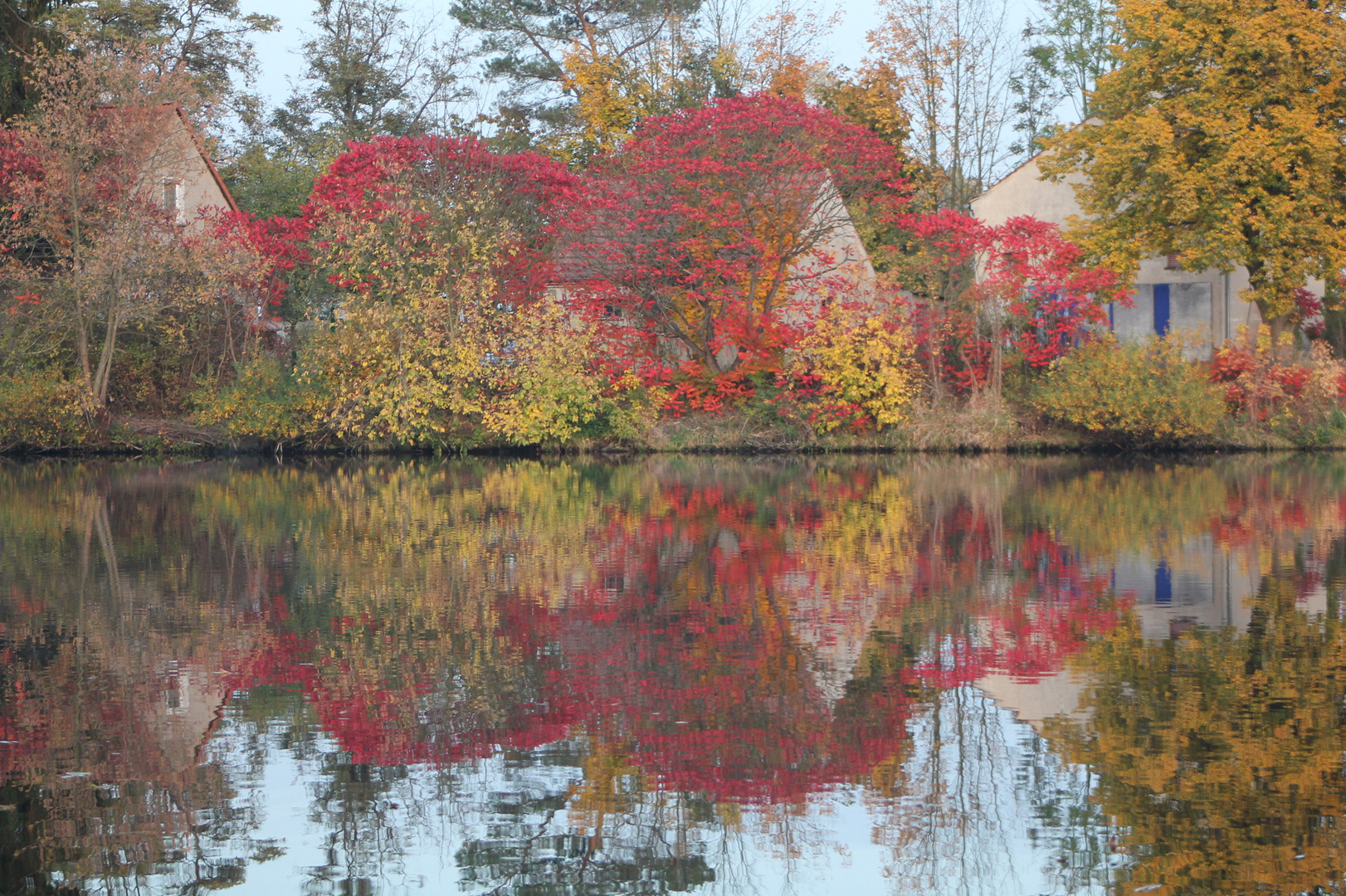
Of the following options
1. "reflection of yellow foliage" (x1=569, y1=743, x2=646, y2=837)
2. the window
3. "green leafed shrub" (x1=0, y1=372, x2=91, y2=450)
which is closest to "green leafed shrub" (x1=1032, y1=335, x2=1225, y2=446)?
the window

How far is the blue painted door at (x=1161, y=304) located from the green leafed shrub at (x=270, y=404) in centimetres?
2143

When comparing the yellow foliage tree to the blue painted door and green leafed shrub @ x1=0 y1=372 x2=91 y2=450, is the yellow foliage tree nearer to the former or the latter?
the blue painted door

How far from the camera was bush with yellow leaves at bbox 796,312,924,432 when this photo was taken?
95.0 feet

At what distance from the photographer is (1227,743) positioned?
6062 mm

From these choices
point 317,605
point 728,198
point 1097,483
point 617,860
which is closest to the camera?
point 617,860

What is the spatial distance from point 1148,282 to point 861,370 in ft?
36.4

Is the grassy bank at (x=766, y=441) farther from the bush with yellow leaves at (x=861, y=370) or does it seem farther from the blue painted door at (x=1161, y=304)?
the blue painted door at (x=1161, y=304)

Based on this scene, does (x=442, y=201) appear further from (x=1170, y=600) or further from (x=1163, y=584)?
(x=1170, y=600)

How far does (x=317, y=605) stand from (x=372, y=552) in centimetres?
298

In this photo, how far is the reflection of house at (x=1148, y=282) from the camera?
115 ft

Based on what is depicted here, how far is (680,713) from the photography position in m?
6.64

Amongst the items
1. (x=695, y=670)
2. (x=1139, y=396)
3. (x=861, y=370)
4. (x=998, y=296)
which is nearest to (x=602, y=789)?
(x=695, y=670)

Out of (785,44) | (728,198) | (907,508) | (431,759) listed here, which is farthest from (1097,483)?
(785,44)

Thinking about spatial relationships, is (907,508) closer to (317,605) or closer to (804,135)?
(317,605)
